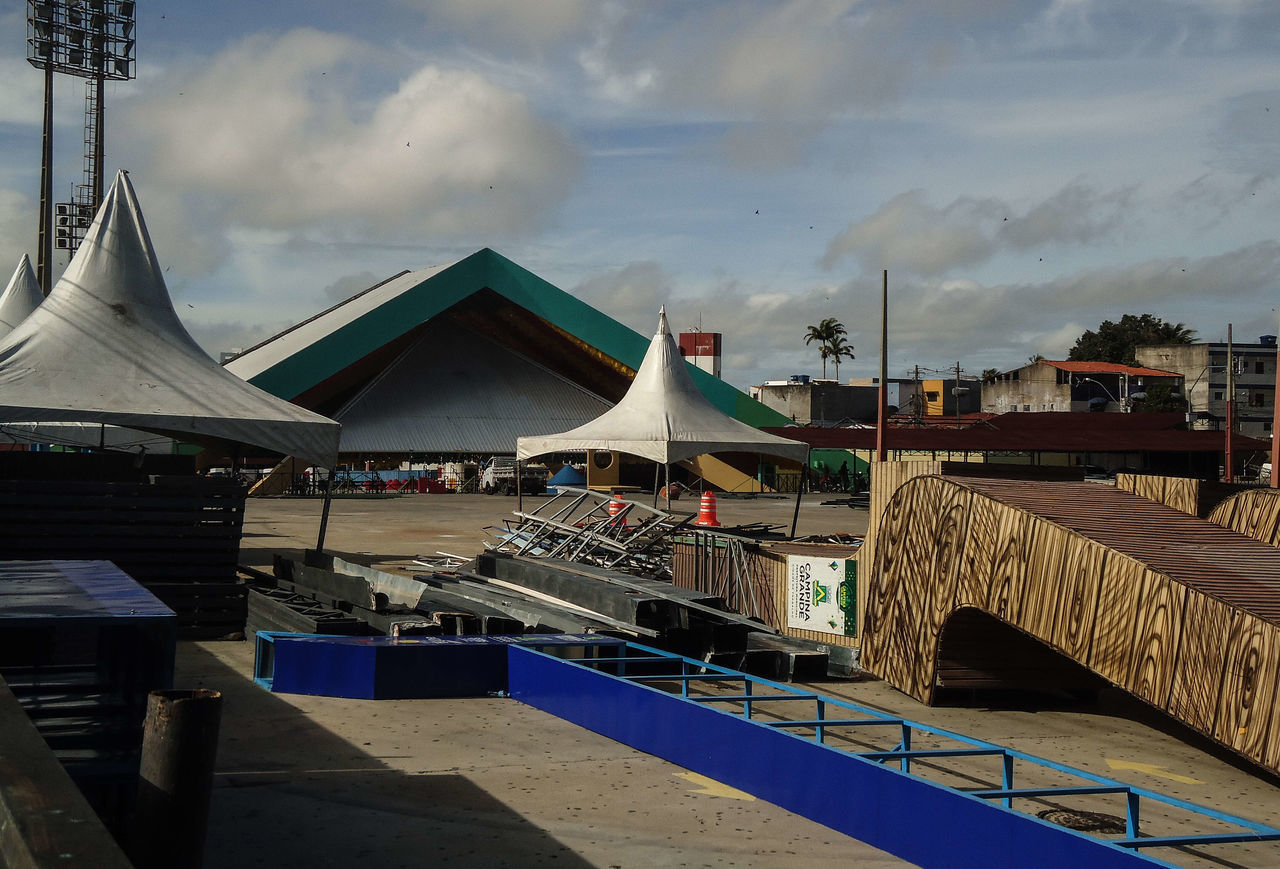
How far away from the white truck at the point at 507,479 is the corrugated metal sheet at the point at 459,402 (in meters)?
0.87

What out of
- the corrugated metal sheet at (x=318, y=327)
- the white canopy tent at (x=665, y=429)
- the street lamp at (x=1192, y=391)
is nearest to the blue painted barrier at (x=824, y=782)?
the white canopy tent at (x=665, y=429)

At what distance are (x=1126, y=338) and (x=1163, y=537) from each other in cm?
11951

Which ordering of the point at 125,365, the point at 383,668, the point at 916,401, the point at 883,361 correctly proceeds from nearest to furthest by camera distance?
the point at 383,668 → the point at 125,365 → the point at 883,361 → the point at 916,401

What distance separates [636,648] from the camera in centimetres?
1294

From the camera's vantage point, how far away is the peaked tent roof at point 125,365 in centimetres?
1830

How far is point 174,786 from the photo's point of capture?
5.22 m

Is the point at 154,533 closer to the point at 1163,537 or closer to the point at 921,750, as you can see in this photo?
the point at 921,750

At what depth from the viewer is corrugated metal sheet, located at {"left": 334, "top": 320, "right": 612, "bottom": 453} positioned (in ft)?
195

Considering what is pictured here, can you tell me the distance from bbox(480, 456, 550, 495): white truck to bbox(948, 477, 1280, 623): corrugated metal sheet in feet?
148

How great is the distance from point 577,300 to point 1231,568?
4773 cm

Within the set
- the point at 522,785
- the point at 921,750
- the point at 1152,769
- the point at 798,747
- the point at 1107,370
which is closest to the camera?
the point at 798,747

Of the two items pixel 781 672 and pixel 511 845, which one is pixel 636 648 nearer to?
pixel 781 672

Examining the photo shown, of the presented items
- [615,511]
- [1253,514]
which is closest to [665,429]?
[615,511]

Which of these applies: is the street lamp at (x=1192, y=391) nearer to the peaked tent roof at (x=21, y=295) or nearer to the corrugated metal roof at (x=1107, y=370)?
the corrugated metal roof at (x=1107, y=370)
